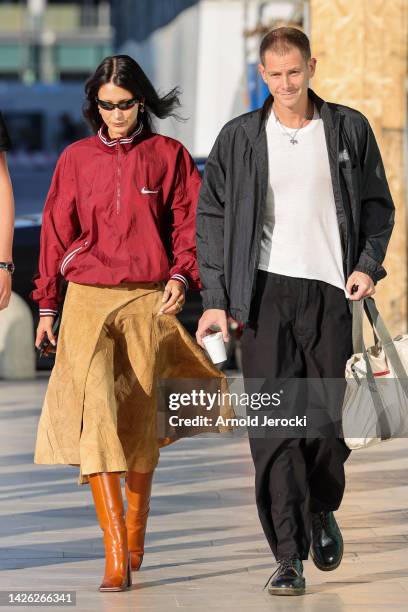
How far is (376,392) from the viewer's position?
5.91m

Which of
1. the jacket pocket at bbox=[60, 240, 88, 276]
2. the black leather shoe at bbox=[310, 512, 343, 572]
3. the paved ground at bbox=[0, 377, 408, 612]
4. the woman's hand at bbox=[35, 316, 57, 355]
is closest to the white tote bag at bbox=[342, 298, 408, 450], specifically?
the black leather shoe at bbox=[310, 512, 343, 572]

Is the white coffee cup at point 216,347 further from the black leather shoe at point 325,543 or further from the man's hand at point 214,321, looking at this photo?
the black leather shoe at point 325,543

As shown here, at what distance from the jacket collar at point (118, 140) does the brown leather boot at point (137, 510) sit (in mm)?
1159

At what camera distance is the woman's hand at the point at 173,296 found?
6191 millimetres

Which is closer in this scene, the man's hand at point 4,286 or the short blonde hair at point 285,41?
the short blonde hair at point 285,41

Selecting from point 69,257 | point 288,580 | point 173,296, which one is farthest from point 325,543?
point 69,257

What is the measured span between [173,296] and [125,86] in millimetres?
734

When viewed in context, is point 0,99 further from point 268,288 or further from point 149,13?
point 268,288

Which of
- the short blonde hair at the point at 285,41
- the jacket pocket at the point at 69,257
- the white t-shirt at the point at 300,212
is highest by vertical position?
the short blonde hair at the point at 285,41

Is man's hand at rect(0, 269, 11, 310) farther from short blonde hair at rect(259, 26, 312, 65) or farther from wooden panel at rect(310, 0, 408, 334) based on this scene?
wooden panel at rect(310, 0, 408, 334)

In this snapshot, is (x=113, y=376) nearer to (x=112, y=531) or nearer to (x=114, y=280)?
(x=114, y=280)

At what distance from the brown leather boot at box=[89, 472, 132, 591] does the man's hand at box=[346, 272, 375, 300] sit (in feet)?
3.29

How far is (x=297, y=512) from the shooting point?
5.98 metres

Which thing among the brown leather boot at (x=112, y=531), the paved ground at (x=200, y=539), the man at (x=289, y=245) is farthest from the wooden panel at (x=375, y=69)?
the brown leather boot at (x=112, y=531)
